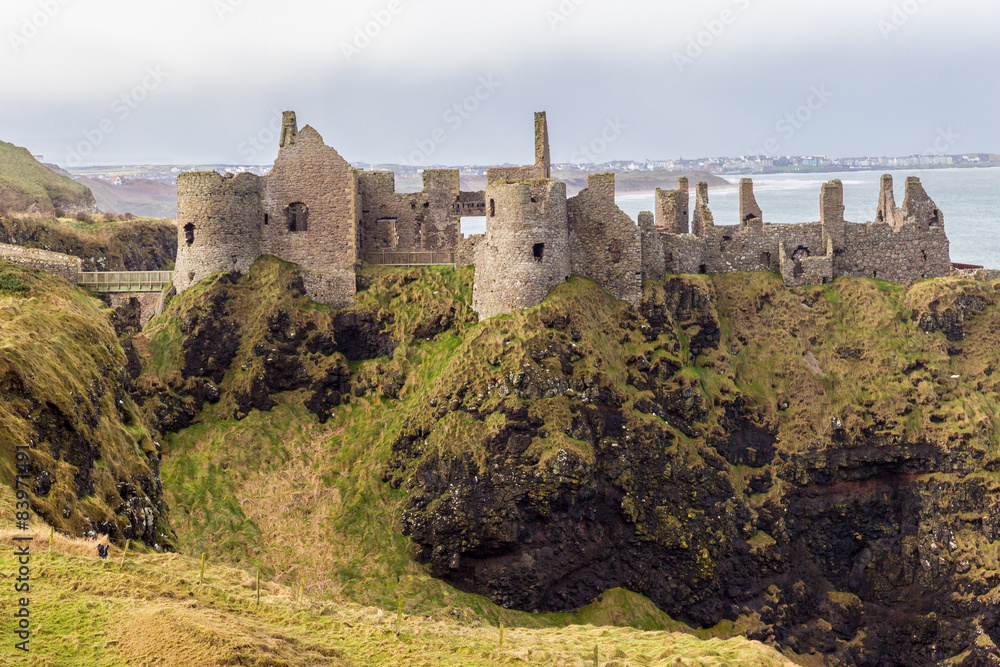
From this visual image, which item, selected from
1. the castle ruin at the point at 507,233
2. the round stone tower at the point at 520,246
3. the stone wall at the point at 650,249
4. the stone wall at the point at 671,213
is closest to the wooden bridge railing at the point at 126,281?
the castle ruin at the point at 507,233

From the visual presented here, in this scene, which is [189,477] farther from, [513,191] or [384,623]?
[384,623]

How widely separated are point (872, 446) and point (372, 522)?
28.8m

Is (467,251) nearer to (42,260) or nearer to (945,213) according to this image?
(42,260)

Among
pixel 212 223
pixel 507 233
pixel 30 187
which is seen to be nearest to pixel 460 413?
pixel 507 233

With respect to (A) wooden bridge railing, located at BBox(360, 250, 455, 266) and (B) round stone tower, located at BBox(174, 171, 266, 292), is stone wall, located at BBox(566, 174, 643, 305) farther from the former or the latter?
(B) round stone tower, located at BBox(174, 171, 266, 292)

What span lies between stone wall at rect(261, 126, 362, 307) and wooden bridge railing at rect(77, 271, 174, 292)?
Answer: 24.2 ft

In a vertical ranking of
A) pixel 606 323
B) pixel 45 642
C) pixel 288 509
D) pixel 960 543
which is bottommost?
pixel 960 543

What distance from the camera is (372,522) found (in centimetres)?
5050

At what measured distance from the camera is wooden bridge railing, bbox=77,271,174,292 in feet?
201

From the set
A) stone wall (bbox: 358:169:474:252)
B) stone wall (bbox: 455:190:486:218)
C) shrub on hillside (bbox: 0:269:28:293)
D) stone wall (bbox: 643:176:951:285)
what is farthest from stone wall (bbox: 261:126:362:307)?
shrub on hillside (bbox: 0:269:28:293)

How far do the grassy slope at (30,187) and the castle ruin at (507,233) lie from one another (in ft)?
109

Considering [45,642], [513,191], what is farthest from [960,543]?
[45,642]

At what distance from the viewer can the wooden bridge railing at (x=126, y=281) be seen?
61.2m

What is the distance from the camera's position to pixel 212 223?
6069cm
